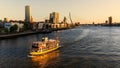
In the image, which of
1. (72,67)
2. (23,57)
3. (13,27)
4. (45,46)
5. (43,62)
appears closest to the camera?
(72,67)

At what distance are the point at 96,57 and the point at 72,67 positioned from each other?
12918mm

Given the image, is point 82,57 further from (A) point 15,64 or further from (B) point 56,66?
(A) point 15,64

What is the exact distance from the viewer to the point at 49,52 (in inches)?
2557

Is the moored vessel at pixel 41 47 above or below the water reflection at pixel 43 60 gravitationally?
above

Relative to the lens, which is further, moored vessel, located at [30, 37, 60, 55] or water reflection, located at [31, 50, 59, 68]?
moored vessel, located at [30, 37, 60, 55]

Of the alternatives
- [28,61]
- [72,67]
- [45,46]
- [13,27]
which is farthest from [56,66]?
[13,27]

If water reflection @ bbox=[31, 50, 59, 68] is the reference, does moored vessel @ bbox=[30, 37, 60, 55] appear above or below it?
above

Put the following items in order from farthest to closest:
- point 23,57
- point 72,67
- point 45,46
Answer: point 45,46
point 23,57
point 72,67

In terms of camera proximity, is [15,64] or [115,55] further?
[115,55]

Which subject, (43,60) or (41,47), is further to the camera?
(41,47)

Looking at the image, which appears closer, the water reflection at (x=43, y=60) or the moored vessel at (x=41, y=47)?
the water reflection at (x=43, y=60)

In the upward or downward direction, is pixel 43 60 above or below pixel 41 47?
below

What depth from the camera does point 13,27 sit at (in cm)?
16225

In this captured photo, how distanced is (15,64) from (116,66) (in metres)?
23.1
